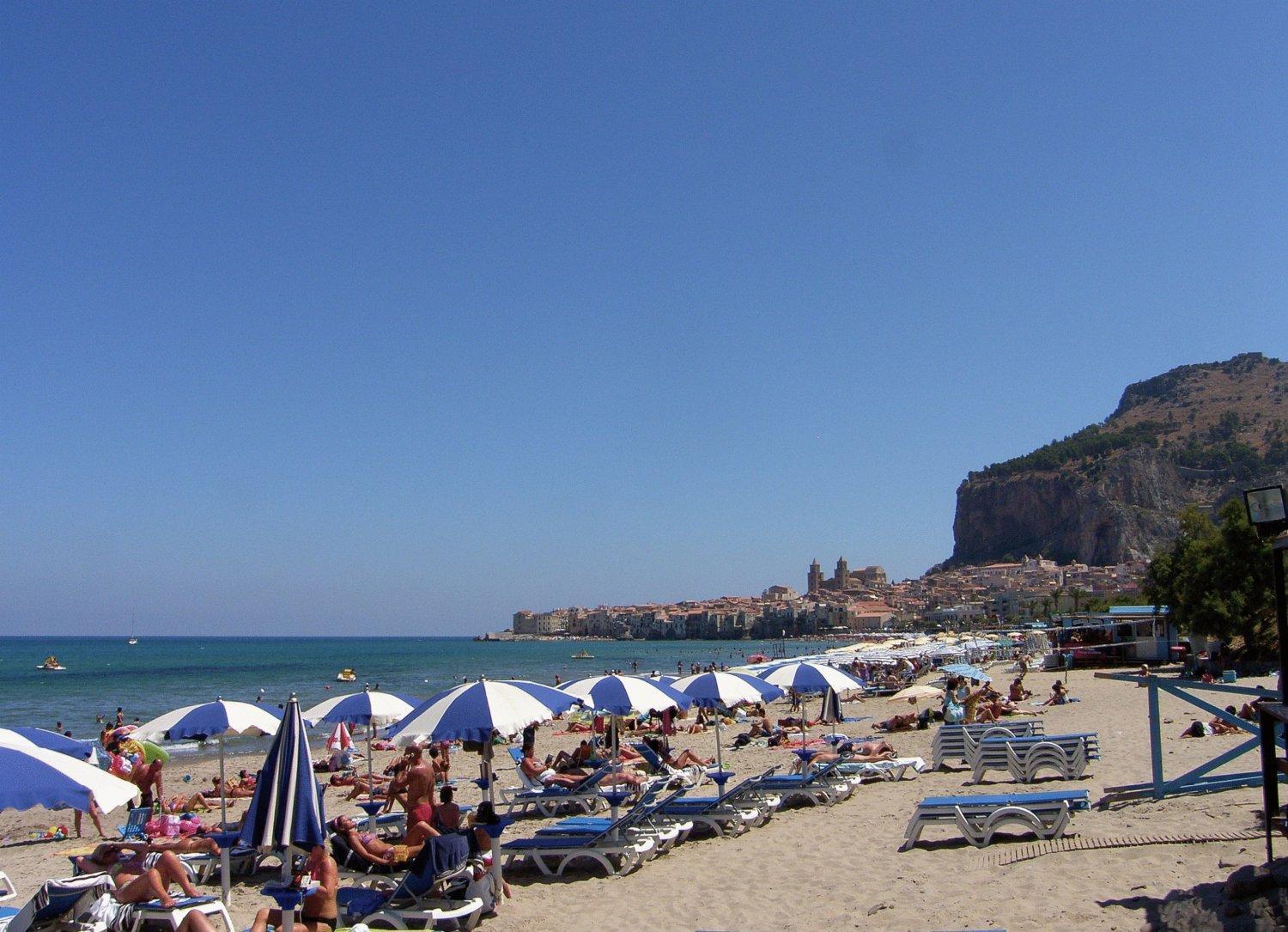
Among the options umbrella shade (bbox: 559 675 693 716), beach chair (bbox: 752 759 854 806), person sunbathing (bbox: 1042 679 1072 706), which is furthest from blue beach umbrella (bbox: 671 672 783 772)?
person sunbathing (bbox: 1042 679 1072 706)

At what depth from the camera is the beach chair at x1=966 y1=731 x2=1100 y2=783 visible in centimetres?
1097

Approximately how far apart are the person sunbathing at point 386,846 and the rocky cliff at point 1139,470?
122457 mm

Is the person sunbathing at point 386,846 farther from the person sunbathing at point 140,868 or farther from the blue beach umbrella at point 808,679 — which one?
the blue beach umbrella at point 808,679

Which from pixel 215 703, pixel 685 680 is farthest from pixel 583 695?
pixel 215 703

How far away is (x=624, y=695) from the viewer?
10.5 m

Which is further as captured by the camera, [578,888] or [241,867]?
[241,867]

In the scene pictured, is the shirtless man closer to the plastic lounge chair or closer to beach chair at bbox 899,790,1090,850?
the plastic lounge chair

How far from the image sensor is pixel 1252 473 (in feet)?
379

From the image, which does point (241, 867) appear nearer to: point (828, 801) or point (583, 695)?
point (583, 695)

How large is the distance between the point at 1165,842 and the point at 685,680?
616 cm

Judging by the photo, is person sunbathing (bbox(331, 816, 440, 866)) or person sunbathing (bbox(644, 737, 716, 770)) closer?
person sunbathing (bbox(331, 816, 440, 866))

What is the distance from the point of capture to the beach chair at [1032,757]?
11.0 meters

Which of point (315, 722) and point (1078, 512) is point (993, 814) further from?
point (1078, 512)

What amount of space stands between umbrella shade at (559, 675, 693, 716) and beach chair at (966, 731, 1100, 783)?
11.5 feet
